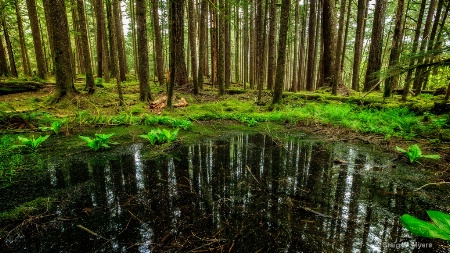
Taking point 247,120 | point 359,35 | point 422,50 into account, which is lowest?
point 247,120

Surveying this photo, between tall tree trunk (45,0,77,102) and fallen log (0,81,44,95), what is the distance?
11.9 ft

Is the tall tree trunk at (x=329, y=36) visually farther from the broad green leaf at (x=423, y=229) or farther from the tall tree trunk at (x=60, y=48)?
the tall tree trunk at (x=60, y=48)

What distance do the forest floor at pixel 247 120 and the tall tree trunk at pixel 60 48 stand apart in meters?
0.49

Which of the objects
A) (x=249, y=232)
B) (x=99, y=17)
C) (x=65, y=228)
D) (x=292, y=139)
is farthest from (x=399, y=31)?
(x=99, y=17)

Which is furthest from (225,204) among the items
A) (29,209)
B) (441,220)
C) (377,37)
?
(377,37)

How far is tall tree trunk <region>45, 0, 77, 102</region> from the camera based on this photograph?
7.44 m

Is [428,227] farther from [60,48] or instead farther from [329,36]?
[329,36]

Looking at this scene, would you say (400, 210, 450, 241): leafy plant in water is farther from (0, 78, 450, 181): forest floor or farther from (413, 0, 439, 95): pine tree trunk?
(413, 0, 439, 95): pine tree trunk

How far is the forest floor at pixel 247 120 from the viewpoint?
535 centimetres

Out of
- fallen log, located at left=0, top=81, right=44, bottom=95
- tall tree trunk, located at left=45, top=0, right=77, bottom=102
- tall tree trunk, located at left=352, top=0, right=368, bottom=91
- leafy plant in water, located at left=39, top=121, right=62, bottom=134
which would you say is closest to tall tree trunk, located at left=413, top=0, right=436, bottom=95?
tall tree trunk, located at left=352, top=0, right=368, bottom=91

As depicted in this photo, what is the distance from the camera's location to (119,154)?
13.7 ft

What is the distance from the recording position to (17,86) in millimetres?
9625

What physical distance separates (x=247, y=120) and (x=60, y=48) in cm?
718

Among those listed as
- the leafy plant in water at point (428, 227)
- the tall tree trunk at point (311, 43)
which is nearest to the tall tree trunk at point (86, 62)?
the leafy plant in water at point (428, 227)
